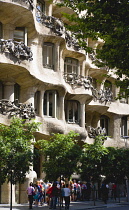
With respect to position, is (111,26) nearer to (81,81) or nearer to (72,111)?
(81,81)

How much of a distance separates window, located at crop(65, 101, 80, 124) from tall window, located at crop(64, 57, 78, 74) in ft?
8.48

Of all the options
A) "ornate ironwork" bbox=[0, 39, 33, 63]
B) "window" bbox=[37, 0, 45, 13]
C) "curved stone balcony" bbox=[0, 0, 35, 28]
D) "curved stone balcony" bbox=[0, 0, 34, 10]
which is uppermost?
"window" bbox=[37, 0, 45, 13]

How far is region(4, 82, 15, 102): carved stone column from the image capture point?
115 ft

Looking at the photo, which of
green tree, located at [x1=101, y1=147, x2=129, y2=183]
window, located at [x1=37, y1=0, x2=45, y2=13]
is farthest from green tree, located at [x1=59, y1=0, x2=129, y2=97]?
window, located at [x1=37, y1=0, x2=45, y2=13]

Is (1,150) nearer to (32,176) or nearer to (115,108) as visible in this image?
(32,176)

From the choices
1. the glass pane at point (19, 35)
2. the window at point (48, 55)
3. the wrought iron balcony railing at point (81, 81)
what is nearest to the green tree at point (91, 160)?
the window at point (48, 55)

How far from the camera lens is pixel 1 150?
25531mm

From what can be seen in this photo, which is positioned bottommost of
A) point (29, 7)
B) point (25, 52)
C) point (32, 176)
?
point (32, 176)

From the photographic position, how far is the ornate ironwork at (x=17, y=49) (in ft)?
109

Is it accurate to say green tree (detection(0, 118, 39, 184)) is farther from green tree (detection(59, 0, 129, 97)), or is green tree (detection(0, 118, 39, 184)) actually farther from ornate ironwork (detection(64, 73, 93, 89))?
ornate ironwork (detection(64, 73, 93, 89))

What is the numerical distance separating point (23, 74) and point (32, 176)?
692cm

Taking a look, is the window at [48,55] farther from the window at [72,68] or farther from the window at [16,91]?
the window at [16,91]

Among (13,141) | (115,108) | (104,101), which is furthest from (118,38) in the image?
(115,108)

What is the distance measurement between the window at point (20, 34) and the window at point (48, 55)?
3251 mm
